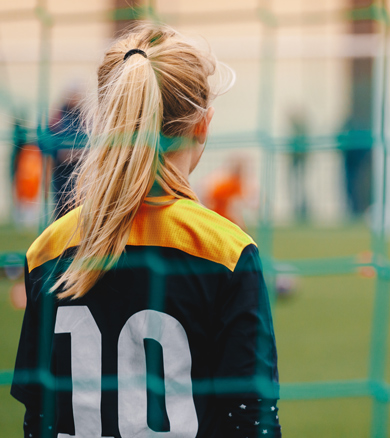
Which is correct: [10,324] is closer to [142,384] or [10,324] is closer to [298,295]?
[298,295]

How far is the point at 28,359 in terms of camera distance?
0.75 m

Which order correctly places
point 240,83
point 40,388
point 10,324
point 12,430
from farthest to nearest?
point 240,83, point 10,324, point 12,430, point 40,388

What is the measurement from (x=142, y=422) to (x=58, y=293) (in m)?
0.20

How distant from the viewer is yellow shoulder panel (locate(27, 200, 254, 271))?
0.64m

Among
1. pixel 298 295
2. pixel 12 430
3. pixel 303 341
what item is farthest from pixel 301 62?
pixel 12 430

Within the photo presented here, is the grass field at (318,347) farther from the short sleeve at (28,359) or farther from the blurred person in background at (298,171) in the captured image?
the blurred person in background at (298,171)

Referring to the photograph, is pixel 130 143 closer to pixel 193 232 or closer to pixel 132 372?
pixel 193 232

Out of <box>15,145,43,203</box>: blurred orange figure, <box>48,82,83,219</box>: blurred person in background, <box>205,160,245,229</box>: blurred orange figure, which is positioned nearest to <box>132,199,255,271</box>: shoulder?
<box>48,82,83,219</box>: blurred person in background

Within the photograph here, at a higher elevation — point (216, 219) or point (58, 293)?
point (216, 219)

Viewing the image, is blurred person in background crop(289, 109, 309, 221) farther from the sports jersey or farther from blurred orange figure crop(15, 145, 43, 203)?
the sports jersey

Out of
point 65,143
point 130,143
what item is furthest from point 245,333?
point 65,143

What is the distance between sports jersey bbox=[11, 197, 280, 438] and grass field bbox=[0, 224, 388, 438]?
33.8 inches

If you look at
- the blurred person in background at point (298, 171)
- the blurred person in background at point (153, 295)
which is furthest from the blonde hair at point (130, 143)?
the blurred person in background at point (298, 171)

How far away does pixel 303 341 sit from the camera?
89.0 inches
